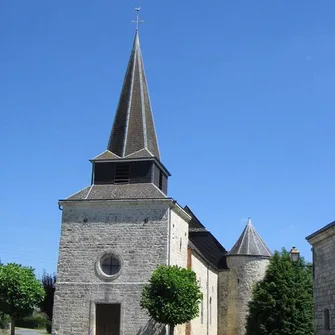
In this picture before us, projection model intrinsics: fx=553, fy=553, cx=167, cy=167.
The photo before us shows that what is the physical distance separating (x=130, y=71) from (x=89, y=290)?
38.1 feet

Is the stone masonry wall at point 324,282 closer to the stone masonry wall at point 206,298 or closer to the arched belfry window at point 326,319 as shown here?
the arched belfry window at point 326,319

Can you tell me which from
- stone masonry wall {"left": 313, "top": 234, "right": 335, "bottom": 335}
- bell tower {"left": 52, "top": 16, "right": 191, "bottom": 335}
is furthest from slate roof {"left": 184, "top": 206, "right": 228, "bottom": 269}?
stone masonry wall {"left": 313, "top": 234, "right": 335, "bottom": 335}

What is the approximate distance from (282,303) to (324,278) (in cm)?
1445

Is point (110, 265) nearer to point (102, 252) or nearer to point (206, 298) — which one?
point (102, 252)

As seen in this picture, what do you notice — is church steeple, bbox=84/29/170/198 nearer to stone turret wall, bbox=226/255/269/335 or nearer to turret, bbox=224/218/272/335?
turret, bbox=224/218/272/335

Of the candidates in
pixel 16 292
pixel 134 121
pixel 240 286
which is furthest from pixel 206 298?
pixel 16 292

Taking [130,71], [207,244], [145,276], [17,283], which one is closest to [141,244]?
[145,276]

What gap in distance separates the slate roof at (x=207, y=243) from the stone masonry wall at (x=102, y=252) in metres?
11.5

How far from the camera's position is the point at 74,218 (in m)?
25.8

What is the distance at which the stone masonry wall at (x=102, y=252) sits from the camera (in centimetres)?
2434

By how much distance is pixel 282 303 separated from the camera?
103ft

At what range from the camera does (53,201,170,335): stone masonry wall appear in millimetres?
24344

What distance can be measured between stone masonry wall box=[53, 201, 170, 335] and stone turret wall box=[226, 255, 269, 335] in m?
11.7


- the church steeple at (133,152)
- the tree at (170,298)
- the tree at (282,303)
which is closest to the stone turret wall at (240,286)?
the tree at (282,303)
